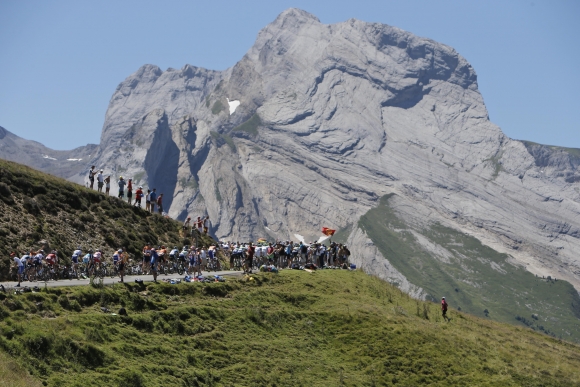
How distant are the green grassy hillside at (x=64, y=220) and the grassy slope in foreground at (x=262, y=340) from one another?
14.6 m

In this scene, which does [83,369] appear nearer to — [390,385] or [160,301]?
[160,301]

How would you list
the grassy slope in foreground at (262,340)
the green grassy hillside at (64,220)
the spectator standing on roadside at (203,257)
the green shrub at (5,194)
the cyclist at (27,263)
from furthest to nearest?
the green shrub at (5,194), the spectator standing on roadside at (203,257), the green grassy hillside at (64,220), the cyclist at (27,263), the grassy slope in foreground at (262,340)

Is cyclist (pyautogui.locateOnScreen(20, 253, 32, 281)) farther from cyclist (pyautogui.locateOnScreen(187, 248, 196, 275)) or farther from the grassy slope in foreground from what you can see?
cyclist (pyautogui.locateOnScreen(187, 248, 196, 275))

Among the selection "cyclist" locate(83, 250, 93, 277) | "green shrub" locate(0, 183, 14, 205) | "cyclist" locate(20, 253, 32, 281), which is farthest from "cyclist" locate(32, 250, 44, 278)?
"green shrub" locate(0, 183, 14, 205)

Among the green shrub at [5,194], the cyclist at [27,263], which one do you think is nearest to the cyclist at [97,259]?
the cyclist at [27,263]

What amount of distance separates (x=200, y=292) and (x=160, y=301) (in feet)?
19.1

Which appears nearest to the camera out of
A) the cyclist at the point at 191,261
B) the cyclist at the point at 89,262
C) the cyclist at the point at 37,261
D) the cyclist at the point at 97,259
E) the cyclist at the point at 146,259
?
the cyclist at the point at 37,261

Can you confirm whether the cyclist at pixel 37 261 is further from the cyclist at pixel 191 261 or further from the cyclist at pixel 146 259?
the cyclist at pixel 191 261

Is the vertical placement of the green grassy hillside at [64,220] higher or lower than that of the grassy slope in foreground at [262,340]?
higher

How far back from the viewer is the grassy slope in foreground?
31453 millimetres

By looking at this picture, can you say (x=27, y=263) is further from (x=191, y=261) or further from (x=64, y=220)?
(x=64, y=220)

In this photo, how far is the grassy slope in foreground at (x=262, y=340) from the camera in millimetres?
31453

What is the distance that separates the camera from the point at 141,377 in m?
31.5

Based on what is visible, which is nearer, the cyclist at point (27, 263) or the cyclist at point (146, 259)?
the cyclist at point (27, 263)
